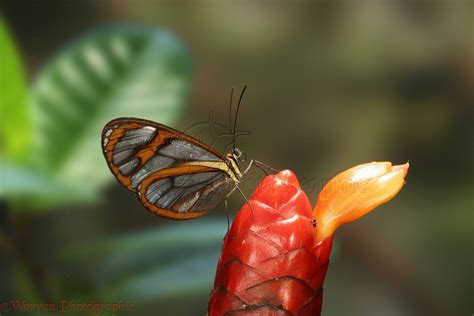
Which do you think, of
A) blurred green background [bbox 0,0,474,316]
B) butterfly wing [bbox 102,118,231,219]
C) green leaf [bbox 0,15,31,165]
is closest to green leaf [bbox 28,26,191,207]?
green leaf [bbox 0,15,31,165]

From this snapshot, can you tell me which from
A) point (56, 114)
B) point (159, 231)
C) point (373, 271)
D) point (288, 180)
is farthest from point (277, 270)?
point (373, 271)

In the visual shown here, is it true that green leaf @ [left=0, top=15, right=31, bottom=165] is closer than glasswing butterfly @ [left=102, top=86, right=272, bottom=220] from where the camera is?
No

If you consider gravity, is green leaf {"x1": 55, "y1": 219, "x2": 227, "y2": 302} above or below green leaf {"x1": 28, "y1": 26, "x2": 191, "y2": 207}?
below

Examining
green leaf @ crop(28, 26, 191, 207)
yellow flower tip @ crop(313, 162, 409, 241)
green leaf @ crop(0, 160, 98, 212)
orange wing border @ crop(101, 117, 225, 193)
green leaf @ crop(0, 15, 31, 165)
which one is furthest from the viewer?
green leaf @ crop(28, 26, 191, 207)

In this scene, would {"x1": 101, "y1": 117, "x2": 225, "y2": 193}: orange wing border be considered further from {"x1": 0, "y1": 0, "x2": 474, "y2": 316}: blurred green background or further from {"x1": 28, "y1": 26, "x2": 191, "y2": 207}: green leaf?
{"x1": 0, "y1": 0, "x2": 474, "y2": 316}: blurred green background

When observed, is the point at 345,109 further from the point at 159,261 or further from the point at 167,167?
the point at 167,167

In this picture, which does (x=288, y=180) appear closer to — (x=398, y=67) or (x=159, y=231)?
(x=159, y=231)

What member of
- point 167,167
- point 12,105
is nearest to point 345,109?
point 12,105
